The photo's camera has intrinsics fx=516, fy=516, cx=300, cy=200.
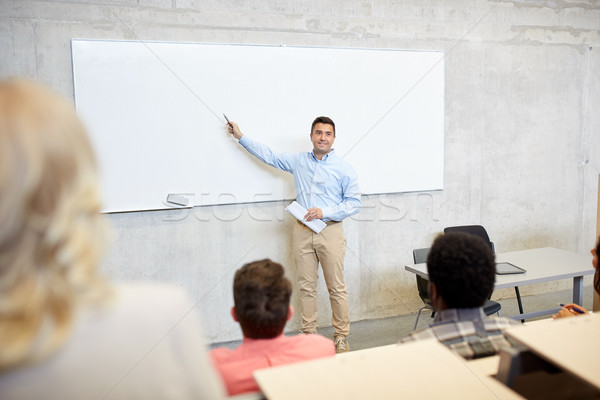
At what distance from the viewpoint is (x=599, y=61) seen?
17.4 ft

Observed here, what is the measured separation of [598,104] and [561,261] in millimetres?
2331

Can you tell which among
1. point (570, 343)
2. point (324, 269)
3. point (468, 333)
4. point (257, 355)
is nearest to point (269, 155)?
point (324, 269)

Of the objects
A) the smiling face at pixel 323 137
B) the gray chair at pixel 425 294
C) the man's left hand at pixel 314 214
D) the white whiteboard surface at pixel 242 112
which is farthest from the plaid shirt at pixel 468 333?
the white whiteboard surface at pixel 242 112

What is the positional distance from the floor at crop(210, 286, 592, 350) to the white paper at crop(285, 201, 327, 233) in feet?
3.08

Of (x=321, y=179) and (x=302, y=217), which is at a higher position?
(x=321, y=179)

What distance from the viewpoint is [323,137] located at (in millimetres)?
3979

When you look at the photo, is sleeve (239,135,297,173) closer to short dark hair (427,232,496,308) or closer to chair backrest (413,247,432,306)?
chair backrest (413,247,432,306)

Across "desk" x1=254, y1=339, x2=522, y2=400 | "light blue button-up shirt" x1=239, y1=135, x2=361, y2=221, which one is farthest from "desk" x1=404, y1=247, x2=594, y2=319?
"desk" x1=254, y1=339, x2=522, y2=400

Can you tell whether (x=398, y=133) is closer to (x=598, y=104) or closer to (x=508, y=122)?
(x=508, y=122)

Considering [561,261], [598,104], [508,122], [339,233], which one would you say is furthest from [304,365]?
[598,104]

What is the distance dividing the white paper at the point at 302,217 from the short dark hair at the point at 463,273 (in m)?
2.18

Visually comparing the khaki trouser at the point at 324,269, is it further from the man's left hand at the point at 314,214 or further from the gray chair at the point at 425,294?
the gray chair at the point at 425,294

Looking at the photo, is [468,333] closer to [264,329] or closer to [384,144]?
[264,329]

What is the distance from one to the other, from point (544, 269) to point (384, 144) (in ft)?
5.40
